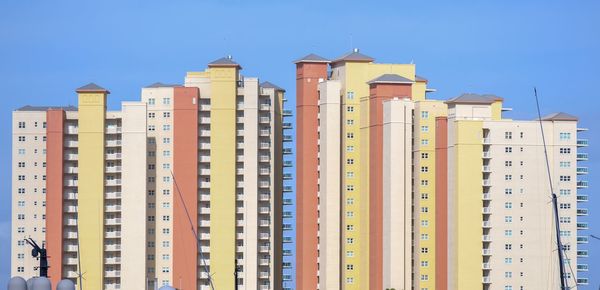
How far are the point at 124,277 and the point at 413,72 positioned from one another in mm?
21759

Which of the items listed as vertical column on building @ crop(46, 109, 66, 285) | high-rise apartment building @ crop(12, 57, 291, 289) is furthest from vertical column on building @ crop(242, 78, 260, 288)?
vertical column on building @ crop(46, 109, 66, 285)

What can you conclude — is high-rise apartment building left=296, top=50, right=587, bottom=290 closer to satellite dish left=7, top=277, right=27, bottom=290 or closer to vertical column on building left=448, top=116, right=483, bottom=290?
vertical column on building left=448, top=116, right=483, bottom=290

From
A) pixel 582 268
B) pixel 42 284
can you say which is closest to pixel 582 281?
pixel 582 268

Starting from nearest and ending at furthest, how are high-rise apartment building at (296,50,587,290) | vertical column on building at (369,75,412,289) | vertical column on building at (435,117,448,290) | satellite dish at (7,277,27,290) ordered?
satellite dish at (7,277,27,290)
high-rise apartment building at (296,50,587,290)
vertical column on building at (435,117,448,290)
vertical column on building at (369,75,412,289)

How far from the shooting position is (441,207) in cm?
11494

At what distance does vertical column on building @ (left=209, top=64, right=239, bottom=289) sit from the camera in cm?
11625

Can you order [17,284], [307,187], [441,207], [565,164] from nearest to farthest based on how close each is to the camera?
1. [17,284]
2. [565,164]
3. [441,207]
4. [307,187]

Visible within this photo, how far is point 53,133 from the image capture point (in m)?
117

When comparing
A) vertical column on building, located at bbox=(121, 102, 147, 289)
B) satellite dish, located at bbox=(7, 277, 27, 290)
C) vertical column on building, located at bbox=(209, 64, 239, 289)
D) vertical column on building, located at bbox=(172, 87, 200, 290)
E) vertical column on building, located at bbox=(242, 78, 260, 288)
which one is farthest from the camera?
A: vertical column on building, located at bbox=(242, 78, 260, 288)

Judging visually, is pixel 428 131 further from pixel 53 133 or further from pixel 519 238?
pixel 53 133

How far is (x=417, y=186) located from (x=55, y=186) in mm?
20717

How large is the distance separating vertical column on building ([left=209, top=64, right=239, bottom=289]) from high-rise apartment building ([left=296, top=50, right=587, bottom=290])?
479cm

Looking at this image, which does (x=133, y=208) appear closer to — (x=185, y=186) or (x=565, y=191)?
(x=185, y=186)

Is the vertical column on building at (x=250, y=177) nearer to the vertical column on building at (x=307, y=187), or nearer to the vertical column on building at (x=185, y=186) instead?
the vertical column on building at (x=185, y=186)
